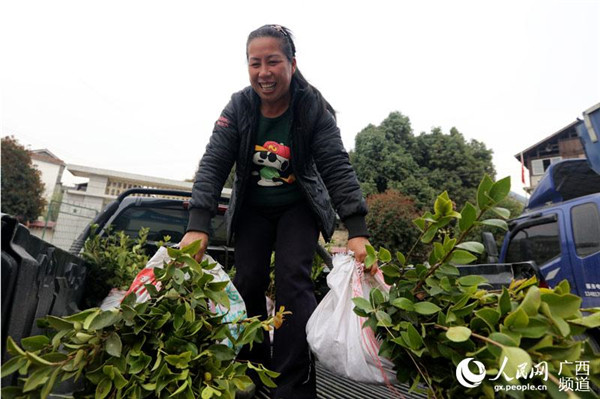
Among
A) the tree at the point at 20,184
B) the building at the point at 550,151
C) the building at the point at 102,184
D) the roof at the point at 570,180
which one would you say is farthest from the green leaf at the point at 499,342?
the building at the point at 550,151

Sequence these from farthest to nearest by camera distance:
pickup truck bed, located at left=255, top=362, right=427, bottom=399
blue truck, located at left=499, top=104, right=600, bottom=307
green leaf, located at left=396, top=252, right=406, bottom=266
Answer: blue truck, located at left=499, top=104, right=600, bottom=307
pickup truck bed, located at left=255, top=362, right=427, bottom=399
green leaf, located at left=396, top=252, right=406, bottom=266

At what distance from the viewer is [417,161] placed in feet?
63.0

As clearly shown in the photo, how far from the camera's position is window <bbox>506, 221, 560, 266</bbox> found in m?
4.01

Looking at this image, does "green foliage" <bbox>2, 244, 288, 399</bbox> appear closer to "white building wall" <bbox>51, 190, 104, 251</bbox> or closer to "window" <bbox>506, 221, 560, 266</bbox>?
"window" <bbox>506, 221, 560, 266</bbox>

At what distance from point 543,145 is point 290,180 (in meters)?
31.3

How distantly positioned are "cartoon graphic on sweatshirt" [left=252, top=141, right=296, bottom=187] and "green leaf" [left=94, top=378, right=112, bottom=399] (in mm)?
1183

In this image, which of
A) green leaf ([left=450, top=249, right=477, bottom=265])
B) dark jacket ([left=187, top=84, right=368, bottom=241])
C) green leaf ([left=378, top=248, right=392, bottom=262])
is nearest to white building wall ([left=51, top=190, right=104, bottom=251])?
dark jacket ([left=187, top=84, right=368, bottom=241])

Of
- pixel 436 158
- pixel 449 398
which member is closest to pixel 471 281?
pixel 449 398

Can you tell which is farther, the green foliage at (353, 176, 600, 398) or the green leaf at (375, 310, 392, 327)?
the green leaf at (375, 310, 392, 327)

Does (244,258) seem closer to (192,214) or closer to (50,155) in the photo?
(192,214)

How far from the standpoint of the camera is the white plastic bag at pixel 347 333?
119cm

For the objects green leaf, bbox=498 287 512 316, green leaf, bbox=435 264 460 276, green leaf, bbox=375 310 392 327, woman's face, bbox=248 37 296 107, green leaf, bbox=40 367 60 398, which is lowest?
green leaf, bbox=40 367 60 398

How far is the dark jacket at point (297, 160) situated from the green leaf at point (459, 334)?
35.7 inches

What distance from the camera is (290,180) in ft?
6.26
